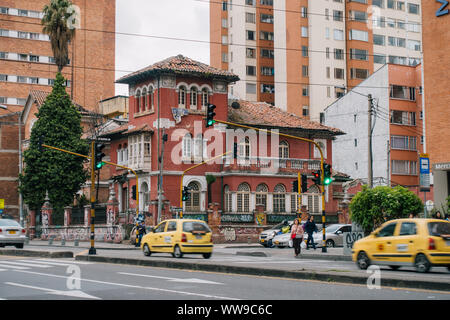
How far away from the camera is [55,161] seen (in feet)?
187

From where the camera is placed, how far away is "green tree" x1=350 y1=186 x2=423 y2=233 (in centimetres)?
2534

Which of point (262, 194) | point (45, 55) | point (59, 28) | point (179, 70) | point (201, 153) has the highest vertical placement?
point (45, 55)

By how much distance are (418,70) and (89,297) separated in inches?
2372

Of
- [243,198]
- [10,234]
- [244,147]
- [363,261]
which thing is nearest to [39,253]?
[10,234]

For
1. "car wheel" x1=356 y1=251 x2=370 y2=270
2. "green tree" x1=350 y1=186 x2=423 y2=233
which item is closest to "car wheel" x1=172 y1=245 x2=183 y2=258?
"green tree" x1=350 y1=186 x2=423 y2=233

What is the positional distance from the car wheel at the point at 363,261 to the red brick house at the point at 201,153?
92.8 feet

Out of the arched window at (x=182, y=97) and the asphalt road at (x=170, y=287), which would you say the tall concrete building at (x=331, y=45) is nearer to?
the arched window at (x=182, y=97)

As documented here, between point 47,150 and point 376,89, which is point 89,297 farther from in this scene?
point 376,89

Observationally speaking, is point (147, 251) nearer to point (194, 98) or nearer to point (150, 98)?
point (150, 98)

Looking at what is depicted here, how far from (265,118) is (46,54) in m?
42.5

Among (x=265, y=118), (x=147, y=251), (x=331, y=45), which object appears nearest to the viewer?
(x=147, y=251)

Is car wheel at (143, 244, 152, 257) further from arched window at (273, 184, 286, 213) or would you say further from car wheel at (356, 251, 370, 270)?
arched window at (273, 184, 286, 213)

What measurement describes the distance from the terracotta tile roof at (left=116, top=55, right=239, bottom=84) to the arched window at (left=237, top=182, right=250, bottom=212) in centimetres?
849
